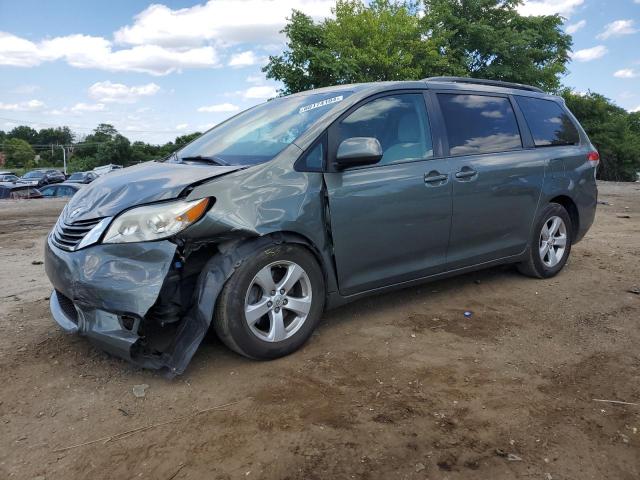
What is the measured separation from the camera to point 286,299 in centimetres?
329

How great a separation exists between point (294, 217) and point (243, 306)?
625 mm

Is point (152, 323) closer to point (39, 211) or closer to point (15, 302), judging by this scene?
point (15, 302)

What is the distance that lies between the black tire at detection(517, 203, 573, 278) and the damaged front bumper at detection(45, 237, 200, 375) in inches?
→ 130

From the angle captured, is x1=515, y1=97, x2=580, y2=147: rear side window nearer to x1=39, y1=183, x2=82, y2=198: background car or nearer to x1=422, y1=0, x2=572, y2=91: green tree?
x1=39, y1=183, x2=82, y2=198: background car

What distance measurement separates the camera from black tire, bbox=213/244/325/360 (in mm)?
3045

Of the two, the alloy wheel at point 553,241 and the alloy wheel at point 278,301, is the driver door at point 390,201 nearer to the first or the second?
the alloy wheel at point 278,301

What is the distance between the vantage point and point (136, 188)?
317cm

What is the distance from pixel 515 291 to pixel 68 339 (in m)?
3.67

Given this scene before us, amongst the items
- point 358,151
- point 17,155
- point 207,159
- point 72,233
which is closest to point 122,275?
point 72,233

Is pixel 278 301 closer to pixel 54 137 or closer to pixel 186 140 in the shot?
pixel 186 140

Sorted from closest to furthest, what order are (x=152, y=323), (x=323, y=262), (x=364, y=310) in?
(x=152, y=323)
(x=323, y=262)
(x=364, y=310)

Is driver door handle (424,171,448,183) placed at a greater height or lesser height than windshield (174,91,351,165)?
lesser

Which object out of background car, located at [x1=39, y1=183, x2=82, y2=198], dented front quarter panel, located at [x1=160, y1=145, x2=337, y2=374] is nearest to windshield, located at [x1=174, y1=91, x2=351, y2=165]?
dented front quarter panel, located at [x1=160, y1=145, x2=337, y2=374]

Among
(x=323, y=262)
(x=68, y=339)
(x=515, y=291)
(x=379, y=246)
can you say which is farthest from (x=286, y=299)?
(x=515, y=291)
